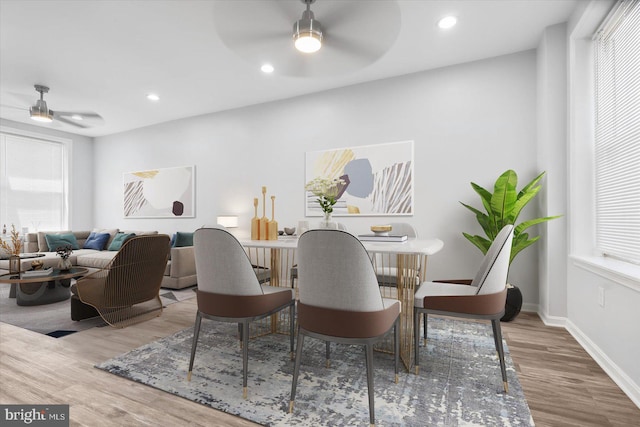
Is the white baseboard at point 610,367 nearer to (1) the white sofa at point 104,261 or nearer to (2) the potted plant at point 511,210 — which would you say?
(2) the potted plant at point 511,210

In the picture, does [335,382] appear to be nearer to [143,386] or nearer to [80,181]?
[143,386]

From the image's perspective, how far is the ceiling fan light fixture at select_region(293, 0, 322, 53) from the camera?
1.85m

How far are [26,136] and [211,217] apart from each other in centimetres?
392

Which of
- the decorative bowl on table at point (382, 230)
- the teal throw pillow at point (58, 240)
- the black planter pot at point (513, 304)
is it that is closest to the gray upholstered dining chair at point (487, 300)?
Answer: the decorative bowl on table at point (382, 230)

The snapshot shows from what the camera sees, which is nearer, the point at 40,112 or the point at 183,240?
the point at 40,112

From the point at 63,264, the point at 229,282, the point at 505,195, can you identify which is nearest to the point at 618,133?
the point at 505,195

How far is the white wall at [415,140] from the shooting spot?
3.36 meters

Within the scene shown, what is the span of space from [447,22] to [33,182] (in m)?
7.35

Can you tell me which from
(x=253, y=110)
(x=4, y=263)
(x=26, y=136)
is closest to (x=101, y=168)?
(x=26, y=136)

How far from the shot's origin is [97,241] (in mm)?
5656

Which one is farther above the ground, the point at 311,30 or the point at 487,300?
the point at 311,30

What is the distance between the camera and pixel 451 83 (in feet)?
11.9

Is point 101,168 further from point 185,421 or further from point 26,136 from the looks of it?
point 185,421

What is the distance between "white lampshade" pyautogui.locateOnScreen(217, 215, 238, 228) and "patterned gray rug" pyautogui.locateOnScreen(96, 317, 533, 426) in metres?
2.46
